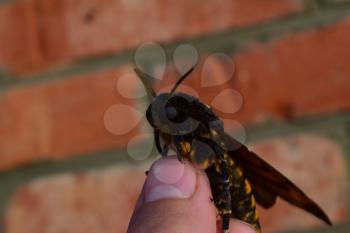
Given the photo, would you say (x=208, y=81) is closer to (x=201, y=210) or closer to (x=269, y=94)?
(x=269, y=94)

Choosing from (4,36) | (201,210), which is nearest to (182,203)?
(201,210)

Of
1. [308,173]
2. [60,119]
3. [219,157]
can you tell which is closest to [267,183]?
[219,157]

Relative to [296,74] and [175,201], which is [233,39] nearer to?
[296,74]

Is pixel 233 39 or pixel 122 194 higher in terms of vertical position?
pixel 233 39

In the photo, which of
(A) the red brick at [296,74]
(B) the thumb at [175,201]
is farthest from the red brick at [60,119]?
(B) the thumb at [175,201]

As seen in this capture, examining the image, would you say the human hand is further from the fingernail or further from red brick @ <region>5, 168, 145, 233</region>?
red brick @ <region>5, 168, 145, 233</region>

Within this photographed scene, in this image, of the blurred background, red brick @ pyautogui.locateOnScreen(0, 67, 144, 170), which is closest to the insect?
the blurred background

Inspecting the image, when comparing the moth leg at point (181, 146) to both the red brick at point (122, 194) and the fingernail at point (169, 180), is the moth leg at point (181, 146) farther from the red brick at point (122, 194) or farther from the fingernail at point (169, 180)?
the red brick at point (122, 194)
